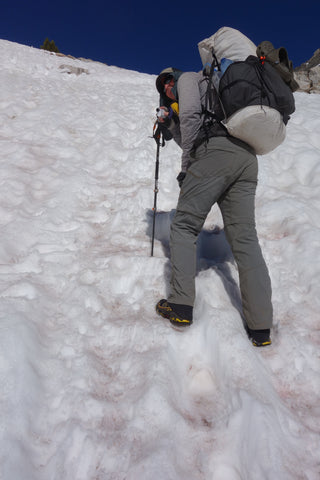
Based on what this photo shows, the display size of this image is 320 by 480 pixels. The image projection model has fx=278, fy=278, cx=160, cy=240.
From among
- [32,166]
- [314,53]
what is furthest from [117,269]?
[314,53]

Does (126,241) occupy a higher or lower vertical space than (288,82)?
lower

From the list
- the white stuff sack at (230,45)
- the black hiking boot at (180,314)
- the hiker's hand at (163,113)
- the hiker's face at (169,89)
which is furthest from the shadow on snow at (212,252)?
the white stuff sack at (230,45)

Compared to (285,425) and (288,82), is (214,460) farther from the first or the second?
(288,82)

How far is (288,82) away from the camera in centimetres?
277

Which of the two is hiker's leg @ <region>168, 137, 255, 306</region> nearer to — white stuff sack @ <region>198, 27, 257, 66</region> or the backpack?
the backpack

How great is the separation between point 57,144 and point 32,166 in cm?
142

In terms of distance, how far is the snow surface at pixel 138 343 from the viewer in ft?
6.38

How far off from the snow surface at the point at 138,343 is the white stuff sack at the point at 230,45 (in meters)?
A: 2.44

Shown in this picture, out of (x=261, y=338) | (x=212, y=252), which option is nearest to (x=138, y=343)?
(x=261, y=338)

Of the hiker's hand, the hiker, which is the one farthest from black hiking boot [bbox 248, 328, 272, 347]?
the hiker's hand

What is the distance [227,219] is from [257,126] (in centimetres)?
99

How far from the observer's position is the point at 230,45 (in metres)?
2.83

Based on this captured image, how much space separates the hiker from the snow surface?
25 centimetres

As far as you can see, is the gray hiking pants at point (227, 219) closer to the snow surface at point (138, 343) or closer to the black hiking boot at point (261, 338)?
the black hiking boot at point (261, 338)
